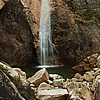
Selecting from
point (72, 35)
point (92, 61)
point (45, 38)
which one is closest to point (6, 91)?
point (92, 61)

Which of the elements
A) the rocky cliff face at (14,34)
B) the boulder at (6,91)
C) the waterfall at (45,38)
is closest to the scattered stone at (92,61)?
the waterfall at (45,38)

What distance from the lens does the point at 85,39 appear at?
559 inches

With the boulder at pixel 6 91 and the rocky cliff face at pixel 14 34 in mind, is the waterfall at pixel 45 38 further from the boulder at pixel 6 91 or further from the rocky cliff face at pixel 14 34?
the boulder at pixel 6 91

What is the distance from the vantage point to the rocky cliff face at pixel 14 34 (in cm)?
1316

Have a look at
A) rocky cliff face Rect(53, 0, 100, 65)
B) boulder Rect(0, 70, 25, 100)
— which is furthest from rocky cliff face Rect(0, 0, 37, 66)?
boulder Rect(0, 70, 25, 100)

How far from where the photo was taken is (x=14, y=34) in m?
13.6

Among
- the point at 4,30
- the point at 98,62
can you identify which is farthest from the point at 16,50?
the point at 98,62

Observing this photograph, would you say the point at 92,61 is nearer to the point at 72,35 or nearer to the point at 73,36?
the point at 73,36

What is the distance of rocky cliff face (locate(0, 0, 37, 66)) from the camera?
43.2 feet

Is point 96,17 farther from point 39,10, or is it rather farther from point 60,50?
point 39,10

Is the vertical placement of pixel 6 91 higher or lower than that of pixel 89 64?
higher

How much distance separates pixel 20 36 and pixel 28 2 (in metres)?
4.41

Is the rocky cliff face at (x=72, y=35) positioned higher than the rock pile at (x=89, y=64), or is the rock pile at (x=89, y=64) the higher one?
the rocky cliff face at (x=72, y=35)

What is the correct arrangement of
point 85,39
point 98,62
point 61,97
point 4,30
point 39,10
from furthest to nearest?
point 39,10, point 85,39, point 4,30, point 98,62, point 61,97
